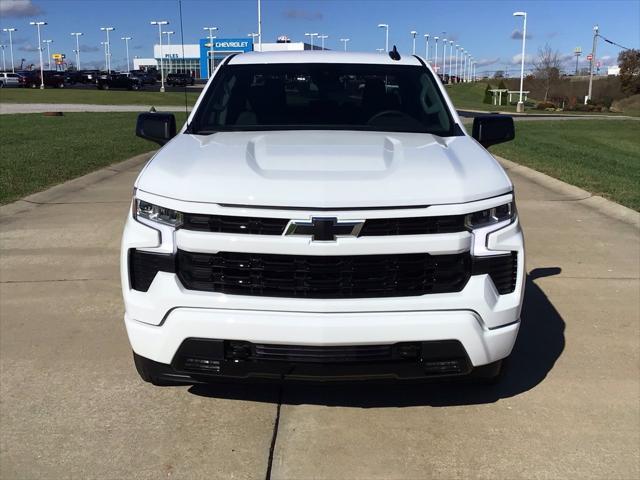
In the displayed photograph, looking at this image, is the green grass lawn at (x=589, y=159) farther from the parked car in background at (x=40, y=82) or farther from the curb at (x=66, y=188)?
the parked car in background at (x=40, y=82)

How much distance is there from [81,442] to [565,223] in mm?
6089

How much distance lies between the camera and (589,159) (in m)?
13.1

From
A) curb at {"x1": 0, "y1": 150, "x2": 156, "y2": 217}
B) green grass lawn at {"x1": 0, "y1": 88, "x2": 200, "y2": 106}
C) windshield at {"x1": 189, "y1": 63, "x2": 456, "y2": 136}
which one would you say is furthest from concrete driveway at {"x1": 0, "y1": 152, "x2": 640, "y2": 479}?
green grass lawn at {"x1": 0, "y1": 88, "x2": 200, "y2": 106}

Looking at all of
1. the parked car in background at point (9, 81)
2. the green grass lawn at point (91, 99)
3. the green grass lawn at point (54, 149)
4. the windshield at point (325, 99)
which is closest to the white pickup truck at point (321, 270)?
the windshield at point (325, 99)

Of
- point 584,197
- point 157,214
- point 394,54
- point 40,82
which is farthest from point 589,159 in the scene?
point 40,82

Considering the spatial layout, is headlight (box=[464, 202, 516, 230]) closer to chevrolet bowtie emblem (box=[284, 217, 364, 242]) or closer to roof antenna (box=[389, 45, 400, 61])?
chevrolet bowtie emblem (box=[284, 217, 364, 242])

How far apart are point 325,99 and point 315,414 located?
213cm

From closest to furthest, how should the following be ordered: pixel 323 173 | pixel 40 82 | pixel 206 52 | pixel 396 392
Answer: pixel 323 173 → pixel 396 392 → pixel 206 52 → pixel 40 82

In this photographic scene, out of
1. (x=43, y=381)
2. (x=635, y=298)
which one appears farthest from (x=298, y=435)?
(x=635, y=298)

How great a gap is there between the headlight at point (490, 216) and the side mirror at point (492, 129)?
4.32ft

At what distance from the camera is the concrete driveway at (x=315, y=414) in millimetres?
3010

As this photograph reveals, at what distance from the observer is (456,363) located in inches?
116

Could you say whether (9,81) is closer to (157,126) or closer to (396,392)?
(157,126)

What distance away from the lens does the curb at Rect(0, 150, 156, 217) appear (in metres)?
8.10
